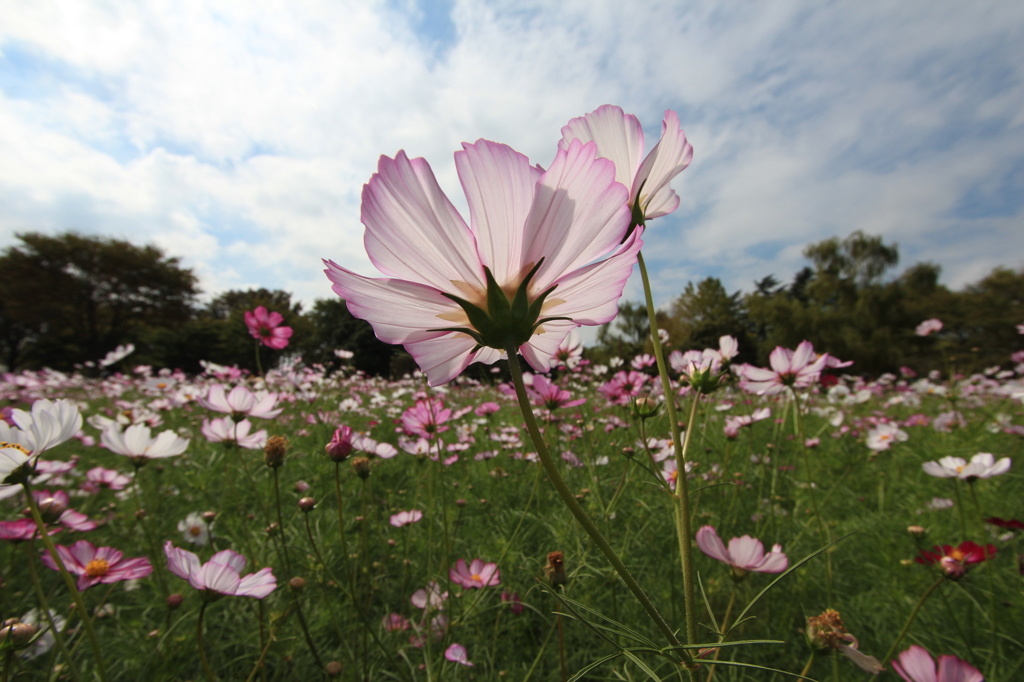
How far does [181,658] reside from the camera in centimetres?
93

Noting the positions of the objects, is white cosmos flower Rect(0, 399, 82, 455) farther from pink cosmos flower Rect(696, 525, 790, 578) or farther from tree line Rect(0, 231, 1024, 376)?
tree line Rect(0, 231, 1024, 376)

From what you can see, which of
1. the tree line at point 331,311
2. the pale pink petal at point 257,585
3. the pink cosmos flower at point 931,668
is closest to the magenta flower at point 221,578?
the pale pink petal at point 257,585

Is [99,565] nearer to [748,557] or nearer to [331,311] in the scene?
[748,557]

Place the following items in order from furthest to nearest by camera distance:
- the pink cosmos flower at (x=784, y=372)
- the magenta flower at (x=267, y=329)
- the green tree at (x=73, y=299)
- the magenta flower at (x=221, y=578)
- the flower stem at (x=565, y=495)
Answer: the green tree at (x=73, y=299) < the magenta flower at (x=267, y=329) < the pink cosmos flower at (x=784, y=372) < the magenta flower at (x=221, y=578) < the flower stem at (x=565, y=495)

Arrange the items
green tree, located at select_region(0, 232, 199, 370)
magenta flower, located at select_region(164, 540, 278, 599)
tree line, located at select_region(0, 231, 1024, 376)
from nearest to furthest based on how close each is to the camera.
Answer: magenta flower, located at select_region(164, 540, 278, 599), tree line, located at select_region(0, 231, 1024, 376), green tree, located at select_region(0, 232, 199, 370)

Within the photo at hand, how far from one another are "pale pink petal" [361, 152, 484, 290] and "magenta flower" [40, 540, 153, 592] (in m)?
0.76

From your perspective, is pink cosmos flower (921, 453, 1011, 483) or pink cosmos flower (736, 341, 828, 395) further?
pink cosmos flower (921, 453, 1011, 483)

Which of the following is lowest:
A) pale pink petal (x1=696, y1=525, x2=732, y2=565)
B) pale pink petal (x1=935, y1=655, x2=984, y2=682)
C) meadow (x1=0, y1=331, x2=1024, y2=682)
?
meadow (x1=0, y1=331, x2=1024, y2=682)

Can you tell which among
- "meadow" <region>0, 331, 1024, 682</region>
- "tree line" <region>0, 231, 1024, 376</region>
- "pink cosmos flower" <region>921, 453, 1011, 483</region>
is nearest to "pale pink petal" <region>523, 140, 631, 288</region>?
"meadow" <region>0, 331, 1024, 682</region>

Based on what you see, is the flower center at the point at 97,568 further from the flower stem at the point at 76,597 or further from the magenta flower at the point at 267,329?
the magenta flower at the point at 267,329

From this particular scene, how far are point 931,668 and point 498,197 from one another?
88 centimetres

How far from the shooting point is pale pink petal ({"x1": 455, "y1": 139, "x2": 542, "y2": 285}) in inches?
10.8

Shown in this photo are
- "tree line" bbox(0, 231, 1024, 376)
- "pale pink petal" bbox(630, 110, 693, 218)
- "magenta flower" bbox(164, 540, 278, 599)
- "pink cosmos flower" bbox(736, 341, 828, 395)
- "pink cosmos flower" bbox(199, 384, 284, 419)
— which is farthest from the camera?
"tree line" bbox(0, 231, 1024, 376)

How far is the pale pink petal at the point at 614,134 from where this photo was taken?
35 cm
